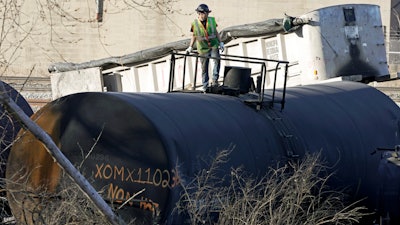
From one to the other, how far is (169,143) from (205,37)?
19.4ft

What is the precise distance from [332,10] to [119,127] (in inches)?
349

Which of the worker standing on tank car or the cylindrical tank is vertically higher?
the worker standing on tank car

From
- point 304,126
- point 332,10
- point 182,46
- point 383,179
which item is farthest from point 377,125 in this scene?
point 182,46

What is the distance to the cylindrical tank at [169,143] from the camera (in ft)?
23.7

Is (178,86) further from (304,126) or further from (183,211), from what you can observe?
(183,211)

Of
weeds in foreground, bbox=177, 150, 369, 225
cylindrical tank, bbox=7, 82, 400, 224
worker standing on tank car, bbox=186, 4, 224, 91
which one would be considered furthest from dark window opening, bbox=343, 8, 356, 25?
weeds in foreground, bbox=177, 150, 369, 225

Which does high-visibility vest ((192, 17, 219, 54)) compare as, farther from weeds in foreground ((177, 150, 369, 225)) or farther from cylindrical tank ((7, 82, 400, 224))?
weeds in foreground ((177, 150, 369, 225))

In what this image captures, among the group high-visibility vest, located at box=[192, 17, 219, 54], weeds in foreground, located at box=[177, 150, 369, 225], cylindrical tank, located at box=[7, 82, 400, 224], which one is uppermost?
high-visibility vest, located at box=[192, 17, 219, 54]

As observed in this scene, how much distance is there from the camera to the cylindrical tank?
23.7 feet

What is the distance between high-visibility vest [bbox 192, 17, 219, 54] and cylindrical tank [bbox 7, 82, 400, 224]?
132 inches

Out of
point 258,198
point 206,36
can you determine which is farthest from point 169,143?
point 206,36

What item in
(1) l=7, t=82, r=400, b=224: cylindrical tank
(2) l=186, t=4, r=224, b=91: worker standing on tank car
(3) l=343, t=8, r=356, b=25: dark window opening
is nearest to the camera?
(1) l=7, t=82, r=400, b=224: cylindrical tank

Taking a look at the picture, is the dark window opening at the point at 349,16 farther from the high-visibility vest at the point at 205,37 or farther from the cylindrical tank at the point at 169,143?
the cylindrical tank at the point at 169,143

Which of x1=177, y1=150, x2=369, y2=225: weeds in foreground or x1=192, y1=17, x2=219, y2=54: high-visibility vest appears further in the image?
x1=192, y1=17, x2=219, y2=54: high-visibility vest
